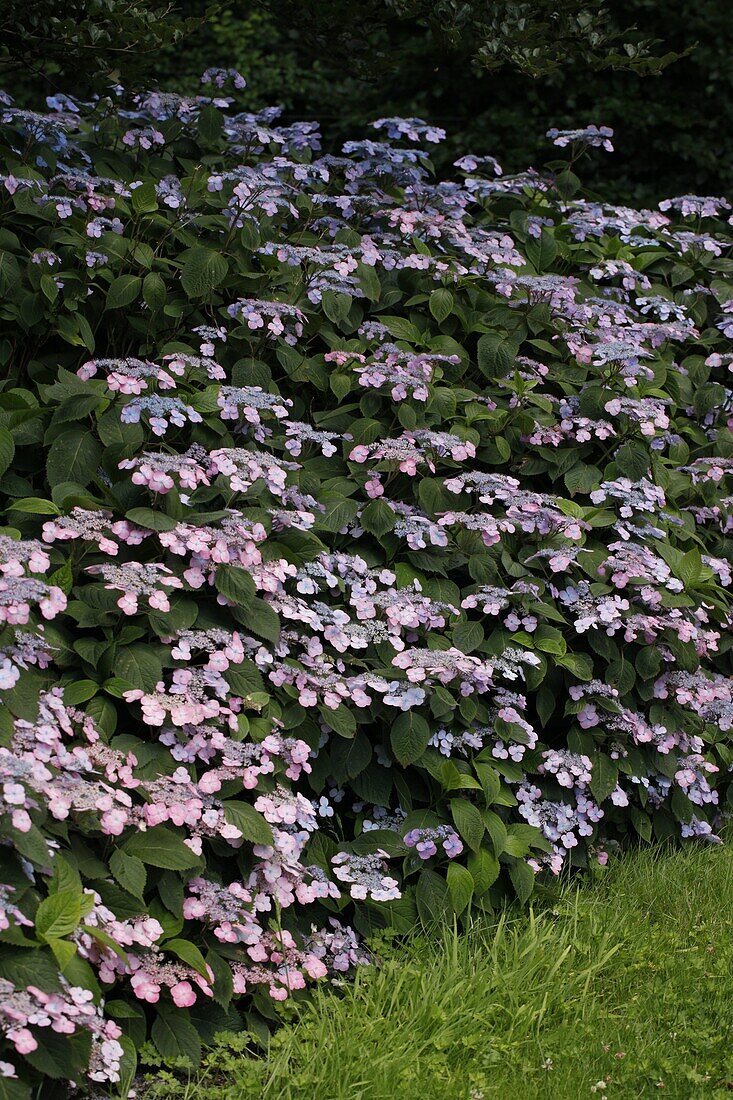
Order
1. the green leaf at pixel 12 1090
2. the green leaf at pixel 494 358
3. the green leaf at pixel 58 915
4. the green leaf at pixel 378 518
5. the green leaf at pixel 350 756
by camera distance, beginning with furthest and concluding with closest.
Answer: the green leaf at pixel 494 358 → the green leaf at pixel 378 518 → the green leaf at pixel 350 756 → the green leaf at pixel 58 915 → the green leaf at pixel 12 1090

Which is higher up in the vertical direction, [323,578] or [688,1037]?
[323,578]

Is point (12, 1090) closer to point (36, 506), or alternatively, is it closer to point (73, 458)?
point (36, 506)

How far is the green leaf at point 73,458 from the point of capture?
9.86ft

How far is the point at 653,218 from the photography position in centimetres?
508

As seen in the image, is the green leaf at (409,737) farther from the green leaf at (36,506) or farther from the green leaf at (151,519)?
the green leaf at (36,506)

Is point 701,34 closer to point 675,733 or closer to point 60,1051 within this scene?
point 675,733

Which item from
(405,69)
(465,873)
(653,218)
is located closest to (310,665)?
(465,873)

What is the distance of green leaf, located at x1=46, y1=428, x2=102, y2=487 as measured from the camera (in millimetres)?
3006

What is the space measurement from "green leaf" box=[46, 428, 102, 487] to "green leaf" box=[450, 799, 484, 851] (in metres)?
1.29

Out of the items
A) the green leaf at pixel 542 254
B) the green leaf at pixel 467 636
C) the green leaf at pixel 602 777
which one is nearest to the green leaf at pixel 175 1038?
the green leaf at pixel 467 636

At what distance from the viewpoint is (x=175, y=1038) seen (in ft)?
8.18

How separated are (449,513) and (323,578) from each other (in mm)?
426

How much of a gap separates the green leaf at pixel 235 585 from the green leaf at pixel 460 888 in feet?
2.93

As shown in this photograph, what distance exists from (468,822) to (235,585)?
0.89 m
